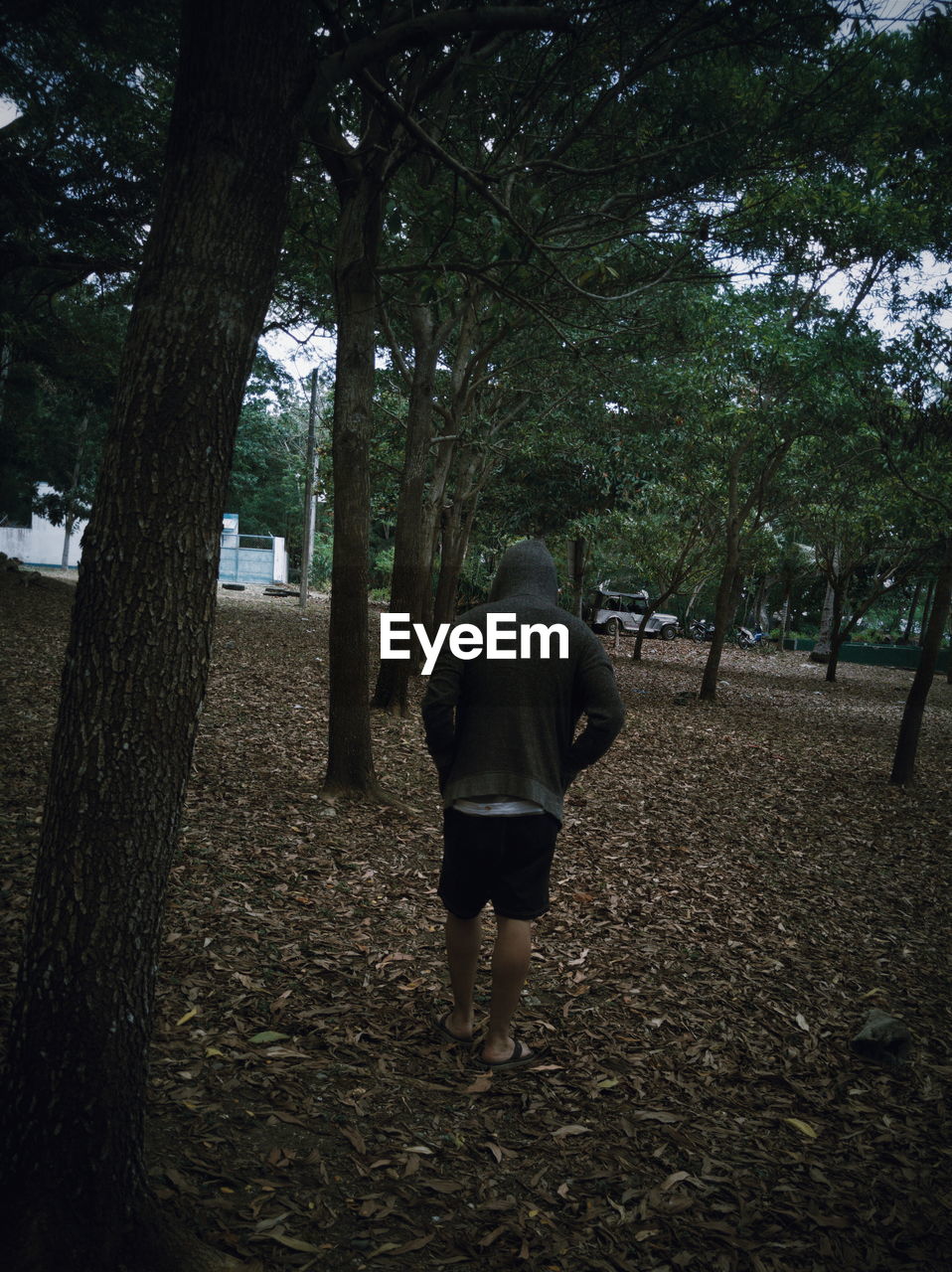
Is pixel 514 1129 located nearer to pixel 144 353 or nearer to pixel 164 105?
pixel 144 353

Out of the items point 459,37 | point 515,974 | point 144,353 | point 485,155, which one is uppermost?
point 485,155

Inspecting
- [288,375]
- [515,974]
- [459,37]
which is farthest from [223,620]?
[515,974]

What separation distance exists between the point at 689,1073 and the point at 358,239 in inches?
235

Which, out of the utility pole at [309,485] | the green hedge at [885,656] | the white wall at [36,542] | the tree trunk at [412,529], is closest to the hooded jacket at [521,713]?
the tree trunk at [412,529]

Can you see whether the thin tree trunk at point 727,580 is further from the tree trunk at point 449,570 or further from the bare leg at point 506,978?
the bare leg at point 506,978

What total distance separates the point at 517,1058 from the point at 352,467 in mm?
4510

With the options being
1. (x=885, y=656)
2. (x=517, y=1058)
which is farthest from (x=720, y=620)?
(x=885, y=656)

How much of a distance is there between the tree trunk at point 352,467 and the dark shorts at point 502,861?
339cm

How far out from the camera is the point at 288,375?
659 inches

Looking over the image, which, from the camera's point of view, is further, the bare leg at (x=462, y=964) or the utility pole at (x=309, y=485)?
the utility pole at (x=309, y=485)

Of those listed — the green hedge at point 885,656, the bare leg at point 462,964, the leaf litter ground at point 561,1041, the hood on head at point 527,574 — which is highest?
the hood on head at point 527,574

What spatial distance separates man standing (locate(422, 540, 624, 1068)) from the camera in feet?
10.4

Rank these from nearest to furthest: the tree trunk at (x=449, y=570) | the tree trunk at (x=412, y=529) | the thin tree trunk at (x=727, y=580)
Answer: the tree trunk at (x=412, y=529) < the thin tree trunk at (x=727, y=580) < the tree trunk at (x=449, y=570)

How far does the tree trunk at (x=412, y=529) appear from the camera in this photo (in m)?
9.93
